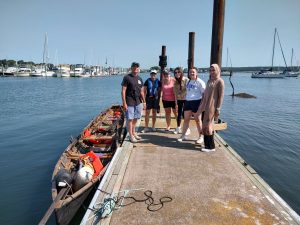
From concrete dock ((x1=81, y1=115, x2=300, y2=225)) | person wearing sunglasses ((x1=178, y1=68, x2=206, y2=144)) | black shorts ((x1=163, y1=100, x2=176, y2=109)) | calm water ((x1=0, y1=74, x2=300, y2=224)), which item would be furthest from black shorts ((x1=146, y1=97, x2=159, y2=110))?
calm water ((x1=0, y1=74, x2=300, y2=224))

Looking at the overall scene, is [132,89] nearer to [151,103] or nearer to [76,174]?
[151,103]

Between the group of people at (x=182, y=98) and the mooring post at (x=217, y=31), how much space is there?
2.40m

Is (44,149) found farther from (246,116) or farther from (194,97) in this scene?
(246,116)

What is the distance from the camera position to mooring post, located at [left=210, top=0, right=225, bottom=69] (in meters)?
8.30

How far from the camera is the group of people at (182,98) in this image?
580cm

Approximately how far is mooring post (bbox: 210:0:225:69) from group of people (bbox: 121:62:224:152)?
2400 mm

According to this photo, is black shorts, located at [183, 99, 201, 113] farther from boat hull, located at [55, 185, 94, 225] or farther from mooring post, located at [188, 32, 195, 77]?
mooring post, located at [188, 32, 195, 77]

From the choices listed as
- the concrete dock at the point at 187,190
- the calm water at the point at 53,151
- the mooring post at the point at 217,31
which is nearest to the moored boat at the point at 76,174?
the concrete dock at the point at 187,190

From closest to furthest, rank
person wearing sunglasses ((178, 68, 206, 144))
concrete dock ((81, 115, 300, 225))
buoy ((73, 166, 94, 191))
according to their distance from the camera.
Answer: concrete dock ((81, 115, 300, 225)) < buoy ((73, 166, 94, 191)) < person wearing sunglasses ((178, 68, 206, 144))

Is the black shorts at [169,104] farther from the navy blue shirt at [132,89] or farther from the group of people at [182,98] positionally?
the navy blue shirt at [132,89]

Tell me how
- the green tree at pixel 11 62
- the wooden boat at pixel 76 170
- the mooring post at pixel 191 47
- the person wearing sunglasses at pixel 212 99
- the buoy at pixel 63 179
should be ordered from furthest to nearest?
the green tree at pixel 11 62
the mooring post at pixel 191 47
the person wearing sunglasses at pixel 212 99
the buoy at pixel 63 179
the wooden boat at pixel 76 170

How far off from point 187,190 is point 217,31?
610 cm

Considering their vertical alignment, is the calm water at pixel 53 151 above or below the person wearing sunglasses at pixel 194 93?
below

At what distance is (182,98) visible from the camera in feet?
24.0
